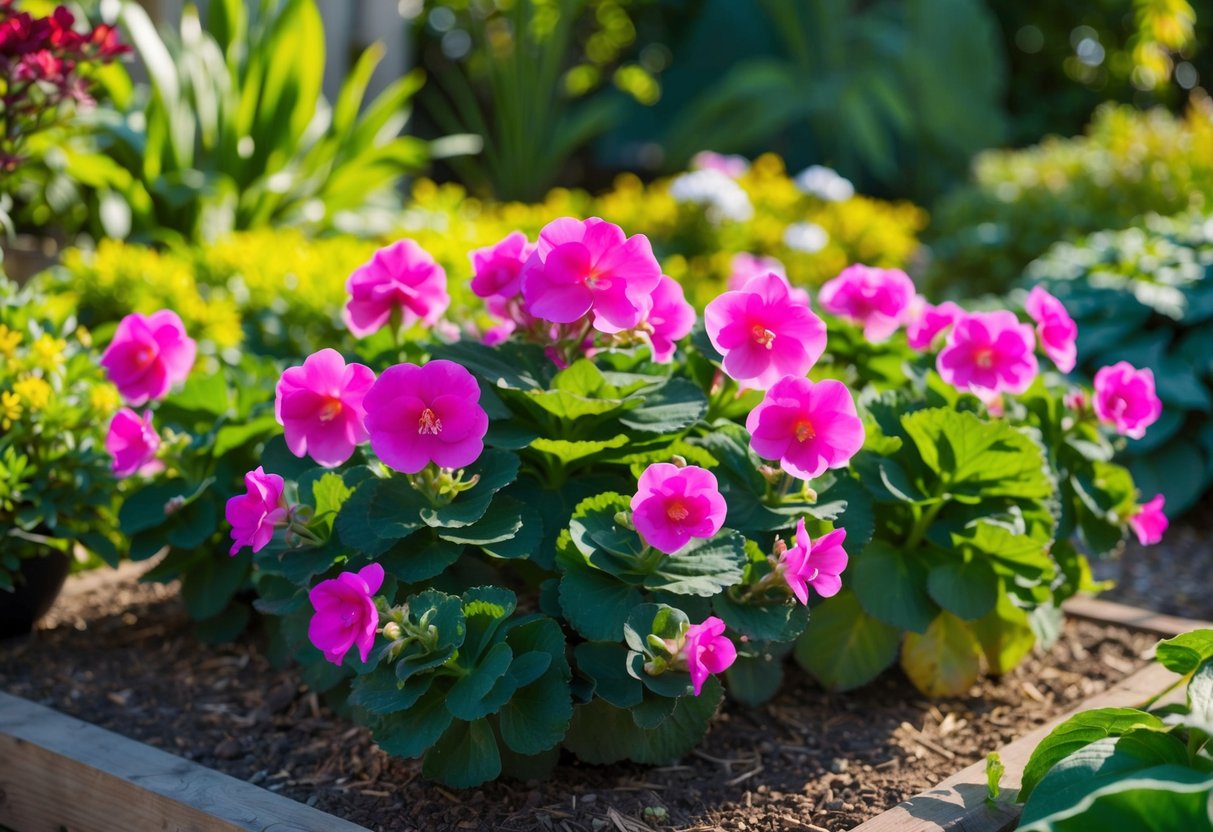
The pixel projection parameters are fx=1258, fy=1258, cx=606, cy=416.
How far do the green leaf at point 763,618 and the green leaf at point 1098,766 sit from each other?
378 mm

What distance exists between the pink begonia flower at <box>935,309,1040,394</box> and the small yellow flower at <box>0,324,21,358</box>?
158 cm

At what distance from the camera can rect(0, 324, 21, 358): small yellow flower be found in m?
2.17

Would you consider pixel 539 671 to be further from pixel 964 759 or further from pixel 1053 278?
pixel 1053 278

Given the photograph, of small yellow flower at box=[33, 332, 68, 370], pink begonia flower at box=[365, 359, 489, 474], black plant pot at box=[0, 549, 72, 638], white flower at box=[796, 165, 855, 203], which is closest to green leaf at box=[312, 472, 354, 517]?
pink begonia flower at box=[365, 359, 489, 474]

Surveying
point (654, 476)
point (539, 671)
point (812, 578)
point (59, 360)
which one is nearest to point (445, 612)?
point (539, 671)

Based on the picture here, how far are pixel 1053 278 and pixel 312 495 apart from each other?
2.71 meters

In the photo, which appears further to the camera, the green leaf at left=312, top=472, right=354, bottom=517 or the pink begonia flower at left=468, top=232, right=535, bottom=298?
the pink begonia flower at left=468, top=232, right=535, bottom=298

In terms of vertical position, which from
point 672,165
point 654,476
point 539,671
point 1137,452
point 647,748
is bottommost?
point 672,165

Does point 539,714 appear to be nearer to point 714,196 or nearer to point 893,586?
point 893,586

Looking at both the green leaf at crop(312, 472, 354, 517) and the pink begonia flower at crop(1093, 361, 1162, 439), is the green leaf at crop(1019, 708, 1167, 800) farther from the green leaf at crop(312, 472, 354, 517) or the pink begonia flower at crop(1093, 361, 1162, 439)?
the green leaf at crop(312, 472, 354, 517)

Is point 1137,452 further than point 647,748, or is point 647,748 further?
point 1137,452

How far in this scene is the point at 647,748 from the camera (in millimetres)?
1717

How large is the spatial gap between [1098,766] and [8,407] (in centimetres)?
175

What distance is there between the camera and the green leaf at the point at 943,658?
2111mm
